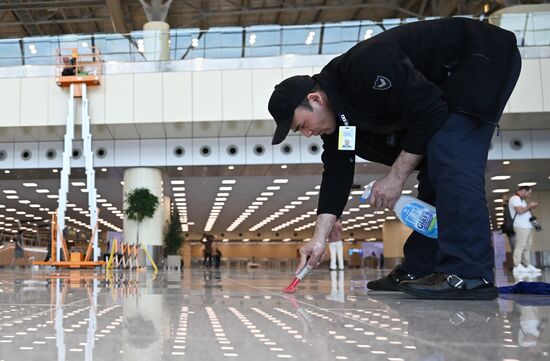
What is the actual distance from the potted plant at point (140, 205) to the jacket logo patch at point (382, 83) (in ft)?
49.8

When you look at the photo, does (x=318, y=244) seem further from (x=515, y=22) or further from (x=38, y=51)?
(x=38, y=51)

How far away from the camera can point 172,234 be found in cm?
1980

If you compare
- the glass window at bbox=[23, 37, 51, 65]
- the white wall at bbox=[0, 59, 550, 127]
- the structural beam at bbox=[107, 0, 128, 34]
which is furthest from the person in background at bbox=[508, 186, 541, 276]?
the structural beam at bbox=[107, 0, 128, 34]

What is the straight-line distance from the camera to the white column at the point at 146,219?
1722 centimetres

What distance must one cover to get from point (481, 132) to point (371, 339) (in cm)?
178

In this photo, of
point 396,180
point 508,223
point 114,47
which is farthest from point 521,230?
point 114,47

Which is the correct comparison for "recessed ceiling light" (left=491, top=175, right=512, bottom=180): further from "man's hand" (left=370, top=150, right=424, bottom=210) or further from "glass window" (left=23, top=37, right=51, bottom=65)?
"man's hand" (left=370, top=150, right=424, bottom=210)

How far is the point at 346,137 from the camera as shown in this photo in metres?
2.73

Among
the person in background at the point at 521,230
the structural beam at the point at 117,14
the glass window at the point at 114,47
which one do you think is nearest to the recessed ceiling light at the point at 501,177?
the person in background at the point at 521,230

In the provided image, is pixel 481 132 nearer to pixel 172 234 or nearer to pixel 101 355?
pixel 101 355

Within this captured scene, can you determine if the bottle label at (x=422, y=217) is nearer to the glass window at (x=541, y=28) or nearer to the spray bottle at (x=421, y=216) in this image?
the spray bottle at (x=421, y=216)

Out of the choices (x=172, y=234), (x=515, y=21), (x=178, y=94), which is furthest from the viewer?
(x=172, y=234)

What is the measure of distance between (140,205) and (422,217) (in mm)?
14849

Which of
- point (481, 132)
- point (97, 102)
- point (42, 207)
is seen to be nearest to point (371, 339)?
point (481, 132)
